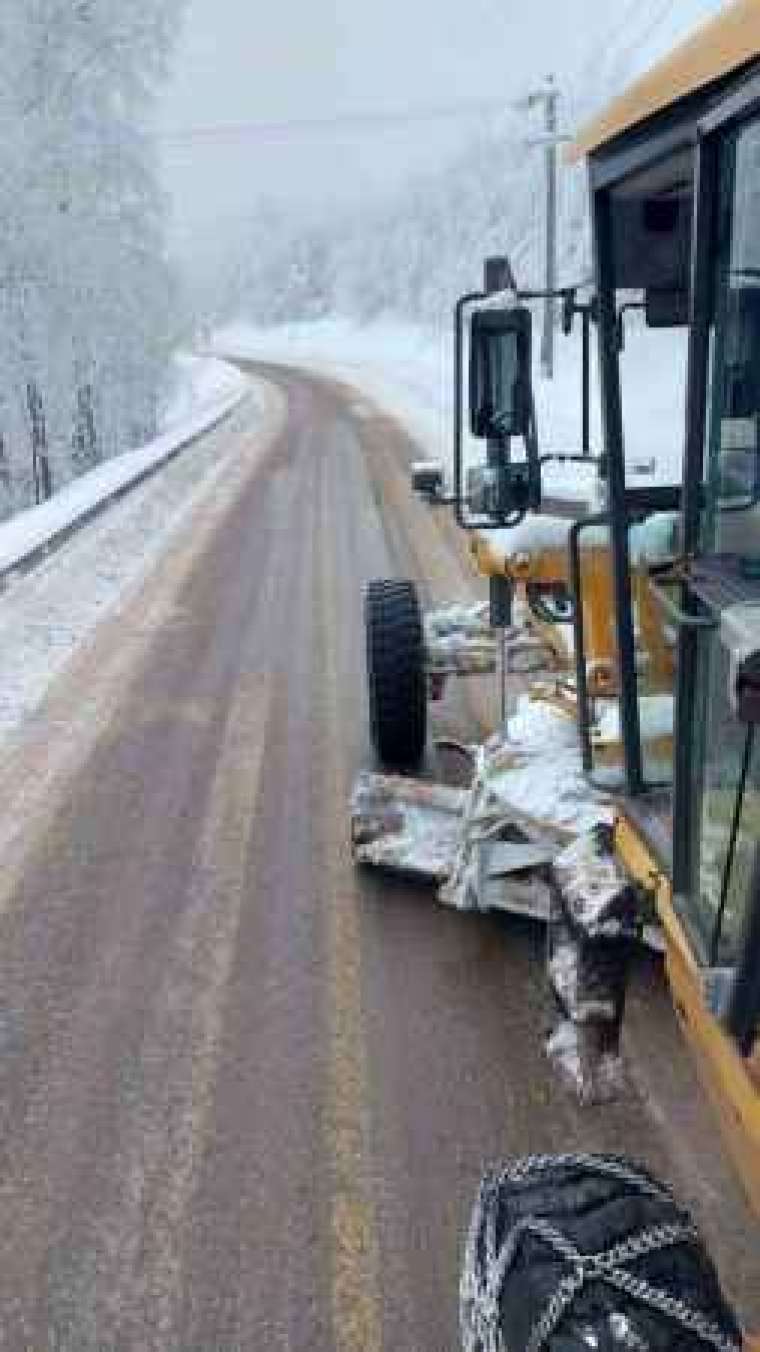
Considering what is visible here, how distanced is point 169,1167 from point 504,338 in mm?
2467

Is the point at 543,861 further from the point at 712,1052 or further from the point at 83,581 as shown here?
the point at 83,581

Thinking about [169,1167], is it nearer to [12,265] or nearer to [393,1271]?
[393,1271]

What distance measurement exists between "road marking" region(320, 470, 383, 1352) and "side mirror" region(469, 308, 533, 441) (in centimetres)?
195

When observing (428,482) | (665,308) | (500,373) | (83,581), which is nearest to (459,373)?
(500,373)

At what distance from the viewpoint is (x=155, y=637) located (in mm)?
9648

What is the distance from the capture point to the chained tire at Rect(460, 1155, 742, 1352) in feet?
6.59

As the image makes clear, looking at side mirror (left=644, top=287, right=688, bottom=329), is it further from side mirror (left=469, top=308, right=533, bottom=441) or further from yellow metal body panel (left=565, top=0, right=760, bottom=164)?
side mirror (left=469, top=308, right=533, bottom=441)

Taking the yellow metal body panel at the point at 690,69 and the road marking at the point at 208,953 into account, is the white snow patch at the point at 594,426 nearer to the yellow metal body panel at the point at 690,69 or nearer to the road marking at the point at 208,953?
the yellow metal body panel at the point at 690,69

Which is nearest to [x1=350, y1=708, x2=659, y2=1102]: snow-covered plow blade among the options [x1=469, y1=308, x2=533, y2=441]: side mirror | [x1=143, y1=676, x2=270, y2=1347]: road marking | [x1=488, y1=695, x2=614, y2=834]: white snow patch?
[x1=488, y1=695, x2=614, y2=834]: white snow patch

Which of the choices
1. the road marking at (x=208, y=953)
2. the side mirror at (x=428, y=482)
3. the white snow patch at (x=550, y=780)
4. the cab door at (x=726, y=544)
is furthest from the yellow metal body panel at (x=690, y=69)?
the side mirror at (x=428, y=482)

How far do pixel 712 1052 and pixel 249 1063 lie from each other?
2055 mm

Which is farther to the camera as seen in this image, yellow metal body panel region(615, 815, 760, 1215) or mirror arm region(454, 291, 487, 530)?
mirror arm region(454, 291, 487, 530)

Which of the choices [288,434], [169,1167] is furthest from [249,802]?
[288,434]

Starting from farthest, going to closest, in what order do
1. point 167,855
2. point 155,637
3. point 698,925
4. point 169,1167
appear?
point 155,637, point 167,855, point 169,1167, point 698,925
